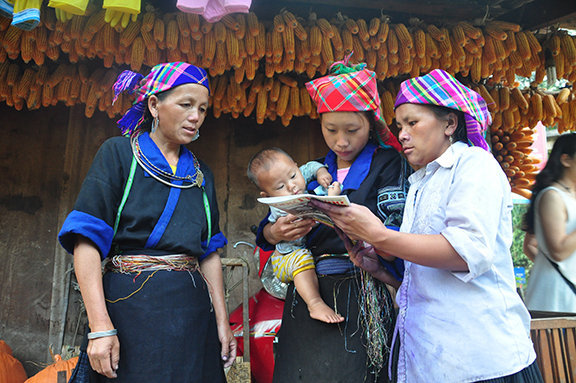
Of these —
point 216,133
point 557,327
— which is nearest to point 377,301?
point 557,327

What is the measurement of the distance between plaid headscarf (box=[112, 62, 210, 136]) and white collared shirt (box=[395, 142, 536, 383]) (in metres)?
1.15

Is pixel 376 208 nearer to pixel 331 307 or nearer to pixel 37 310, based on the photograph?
pixel 331 307

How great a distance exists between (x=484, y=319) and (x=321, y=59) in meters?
2.53

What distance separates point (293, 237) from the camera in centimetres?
204

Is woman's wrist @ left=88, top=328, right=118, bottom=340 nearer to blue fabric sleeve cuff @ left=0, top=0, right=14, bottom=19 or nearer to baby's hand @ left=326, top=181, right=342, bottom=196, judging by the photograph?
baby's hand @ left=326, top=181, right=342, bottom=196

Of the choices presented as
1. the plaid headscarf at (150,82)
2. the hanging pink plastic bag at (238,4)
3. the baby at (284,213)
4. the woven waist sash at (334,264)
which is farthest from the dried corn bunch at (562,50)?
the plaid headscarf at (150,82)

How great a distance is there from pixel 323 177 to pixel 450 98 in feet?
2.25

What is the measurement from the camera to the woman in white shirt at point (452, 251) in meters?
1.55

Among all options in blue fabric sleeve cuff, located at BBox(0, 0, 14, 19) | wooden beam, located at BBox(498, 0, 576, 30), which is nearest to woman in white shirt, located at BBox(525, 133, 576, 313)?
wooden beam, located at BBox(498, 0, 576, 30)

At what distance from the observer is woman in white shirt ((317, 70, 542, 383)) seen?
1.55 metres

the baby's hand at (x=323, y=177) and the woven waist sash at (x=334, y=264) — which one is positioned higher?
the baby's hand at (x=323, y=177)

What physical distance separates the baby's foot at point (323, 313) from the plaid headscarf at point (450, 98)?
91 cm

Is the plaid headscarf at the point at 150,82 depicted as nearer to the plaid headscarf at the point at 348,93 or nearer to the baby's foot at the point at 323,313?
the plaid headscarf at the point at 348,93

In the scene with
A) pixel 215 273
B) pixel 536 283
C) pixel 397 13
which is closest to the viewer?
pixel 215 273
